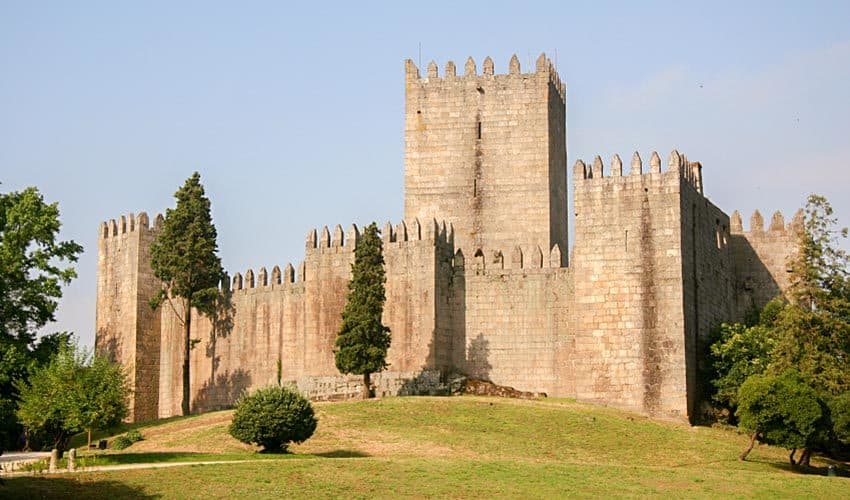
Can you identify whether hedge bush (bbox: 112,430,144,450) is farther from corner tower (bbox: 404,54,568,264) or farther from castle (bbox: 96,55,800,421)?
corner tower (bbox: 404,54,568,264)

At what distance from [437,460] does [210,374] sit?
24.1 metres

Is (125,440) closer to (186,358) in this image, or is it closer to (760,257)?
(186,358)

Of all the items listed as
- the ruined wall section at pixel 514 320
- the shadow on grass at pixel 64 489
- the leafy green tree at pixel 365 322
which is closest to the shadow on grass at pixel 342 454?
the leafy green tree at pixel 365 322

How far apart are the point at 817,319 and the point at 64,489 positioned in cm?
2873

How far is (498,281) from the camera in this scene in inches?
2156

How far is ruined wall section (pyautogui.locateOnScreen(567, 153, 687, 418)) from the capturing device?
166 feet

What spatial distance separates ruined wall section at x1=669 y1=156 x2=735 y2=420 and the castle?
0.38 feet

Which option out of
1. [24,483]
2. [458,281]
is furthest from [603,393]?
[24,483]

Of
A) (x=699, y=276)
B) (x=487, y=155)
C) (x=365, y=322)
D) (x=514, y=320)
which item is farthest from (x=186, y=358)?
(x=699, y=276)

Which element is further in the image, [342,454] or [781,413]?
[781,413]

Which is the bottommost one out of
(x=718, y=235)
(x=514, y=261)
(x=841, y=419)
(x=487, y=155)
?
(x=841, y=419)

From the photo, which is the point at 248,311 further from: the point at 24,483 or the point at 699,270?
the point at 24,483

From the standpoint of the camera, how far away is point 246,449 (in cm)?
4284

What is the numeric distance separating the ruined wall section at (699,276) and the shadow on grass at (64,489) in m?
23.2
